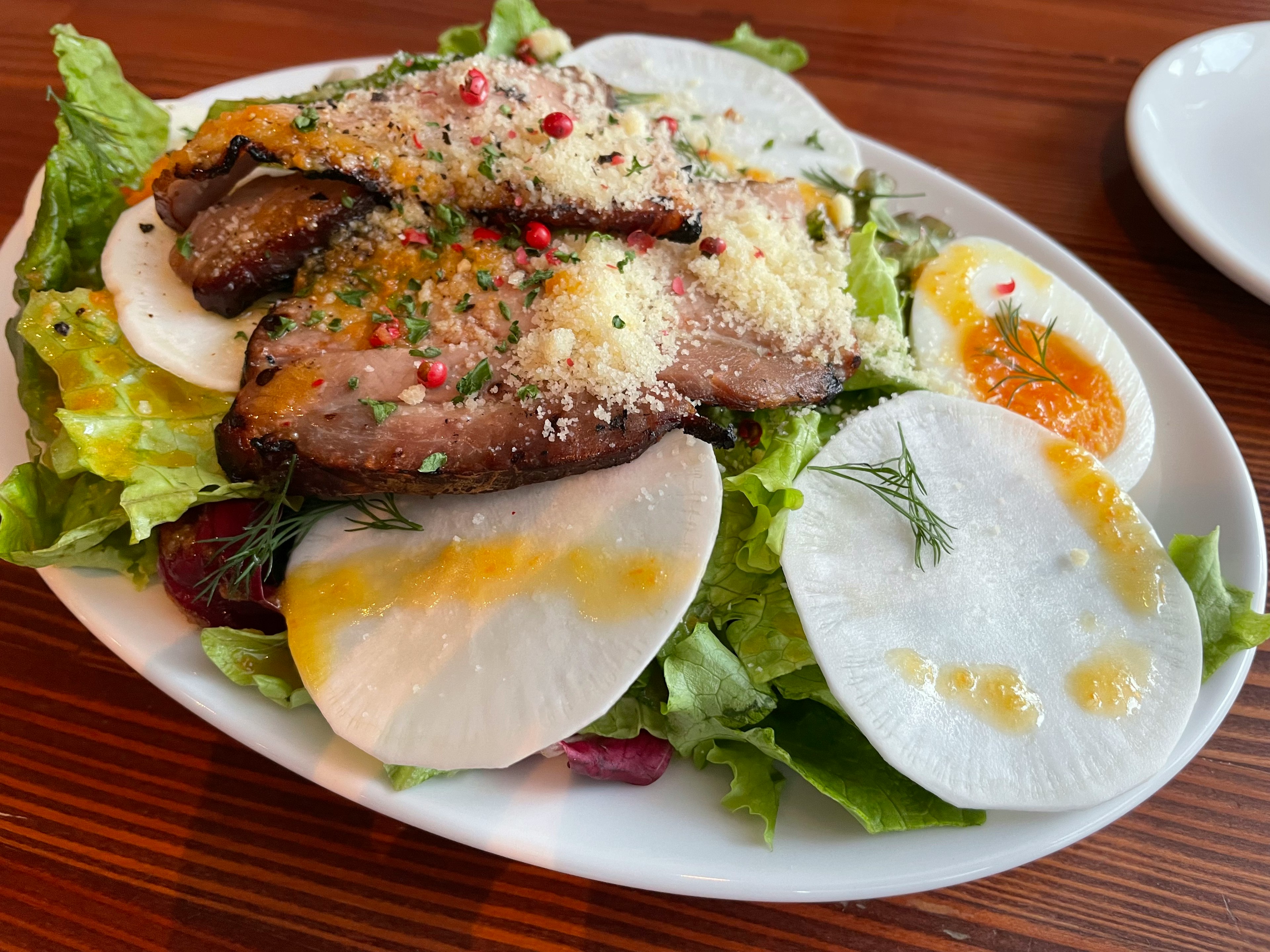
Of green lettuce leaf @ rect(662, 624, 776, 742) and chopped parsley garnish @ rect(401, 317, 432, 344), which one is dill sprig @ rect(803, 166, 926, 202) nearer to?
chopped parsley garnish @ rect(401, 317, 432, 344)

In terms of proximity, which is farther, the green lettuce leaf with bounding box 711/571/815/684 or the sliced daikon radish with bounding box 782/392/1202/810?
the green lettuce leaf with bounding box 711/571/815/684

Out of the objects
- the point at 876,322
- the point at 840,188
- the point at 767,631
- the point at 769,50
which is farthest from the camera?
the point at 769,50

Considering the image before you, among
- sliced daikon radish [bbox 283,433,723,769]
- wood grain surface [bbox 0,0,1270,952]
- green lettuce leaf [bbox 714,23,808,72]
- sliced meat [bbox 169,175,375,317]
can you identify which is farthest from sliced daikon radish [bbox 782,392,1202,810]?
green lettuce leaf [bbox 714,23,808,72]

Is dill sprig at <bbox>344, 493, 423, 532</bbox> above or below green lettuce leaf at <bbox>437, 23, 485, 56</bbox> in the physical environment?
below

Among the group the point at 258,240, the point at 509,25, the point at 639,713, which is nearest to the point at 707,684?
the point at 639,713

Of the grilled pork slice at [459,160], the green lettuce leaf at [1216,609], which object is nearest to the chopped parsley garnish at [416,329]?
the grilled pork slice at [459,160]

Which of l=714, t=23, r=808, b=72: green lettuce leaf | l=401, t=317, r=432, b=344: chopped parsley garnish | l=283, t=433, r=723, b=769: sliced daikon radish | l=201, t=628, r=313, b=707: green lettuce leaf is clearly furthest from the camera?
l=714, t=23, r=808, b=72: green lettuce leaf

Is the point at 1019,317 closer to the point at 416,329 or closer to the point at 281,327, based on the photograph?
the point at 416,329
